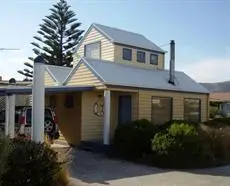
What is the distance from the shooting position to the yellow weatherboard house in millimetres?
19719

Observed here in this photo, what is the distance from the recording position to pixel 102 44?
2716 centimetres

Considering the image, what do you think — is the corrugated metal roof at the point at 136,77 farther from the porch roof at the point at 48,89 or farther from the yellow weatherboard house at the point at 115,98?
the porch roof at the point at 48,89

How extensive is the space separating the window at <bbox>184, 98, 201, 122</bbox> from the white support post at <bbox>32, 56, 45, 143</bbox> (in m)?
15.2

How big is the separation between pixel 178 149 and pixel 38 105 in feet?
23.2

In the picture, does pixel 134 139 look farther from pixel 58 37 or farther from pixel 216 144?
pixel 58 37

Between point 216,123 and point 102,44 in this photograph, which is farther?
point 102,44

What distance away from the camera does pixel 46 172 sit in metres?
8.48

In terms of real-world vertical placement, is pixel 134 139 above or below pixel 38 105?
below

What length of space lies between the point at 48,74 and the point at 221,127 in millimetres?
12725

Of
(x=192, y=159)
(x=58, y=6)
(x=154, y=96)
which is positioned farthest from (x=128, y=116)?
(x=58, y=6)

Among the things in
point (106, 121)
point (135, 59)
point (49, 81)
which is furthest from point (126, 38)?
point (106, 121)

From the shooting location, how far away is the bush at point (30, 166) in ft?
26.6

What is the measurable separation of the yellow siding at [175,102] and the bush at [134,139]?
287 centimetres

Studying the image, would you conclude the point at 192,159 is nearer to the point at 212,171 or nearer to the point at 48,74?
the point at 212,171
